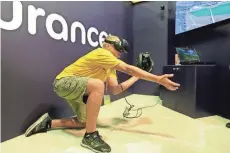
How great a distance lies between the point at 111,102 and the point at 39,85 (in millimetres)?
1134

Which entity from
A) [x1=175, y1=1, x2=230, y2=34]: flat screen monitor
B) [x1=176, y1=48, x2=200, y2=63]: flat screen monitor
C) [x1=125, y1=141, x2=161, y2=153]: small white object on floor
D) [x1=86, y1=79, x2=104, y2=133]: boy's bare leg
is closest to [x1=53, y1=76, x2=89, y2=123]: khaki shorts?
[x1=86, y1=79, x2=104, y2=133]: boy's bare leg

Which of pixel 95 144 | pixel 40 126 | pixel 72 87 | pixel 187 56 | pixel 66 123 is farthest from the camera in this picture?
pixel 187 56

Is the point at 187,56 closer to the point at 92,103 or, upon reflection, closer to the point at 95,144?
the point at 92,103

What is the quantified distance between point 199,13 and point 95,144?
165cm

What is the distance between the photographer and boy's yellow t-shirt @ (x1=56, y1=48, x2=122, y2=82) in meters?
1.25

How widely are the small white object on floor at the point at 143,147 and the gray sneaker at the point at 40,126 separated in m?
0.58

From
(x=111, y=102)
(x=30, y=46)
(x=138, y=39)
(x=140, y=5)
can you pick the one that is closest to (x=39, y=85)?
(x=30, y=46)

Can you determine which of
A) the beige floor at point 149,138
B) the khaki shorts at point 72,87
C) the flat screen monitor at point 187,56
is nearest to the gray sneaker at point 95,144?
the beige floor at point 149,138

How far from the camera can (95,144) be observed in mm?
1147

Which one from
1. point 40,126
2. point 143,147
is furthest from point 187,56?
point 40,126

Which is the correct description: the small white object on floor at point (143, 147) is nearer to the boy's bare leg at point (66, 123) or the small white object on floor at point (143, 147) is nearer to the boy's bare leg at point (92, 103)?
the boy's bare leg at point (92, 103)

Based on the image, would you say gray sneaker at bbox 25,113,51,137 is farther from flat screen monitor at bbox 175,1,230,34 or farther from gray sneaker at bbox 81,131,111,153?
flat screen monitor at bbox 175,1,230,34

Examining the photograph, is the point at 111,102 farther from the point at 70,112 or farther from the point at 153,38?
the point at 153,38

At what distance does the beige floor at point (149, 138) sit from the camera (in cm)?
114
